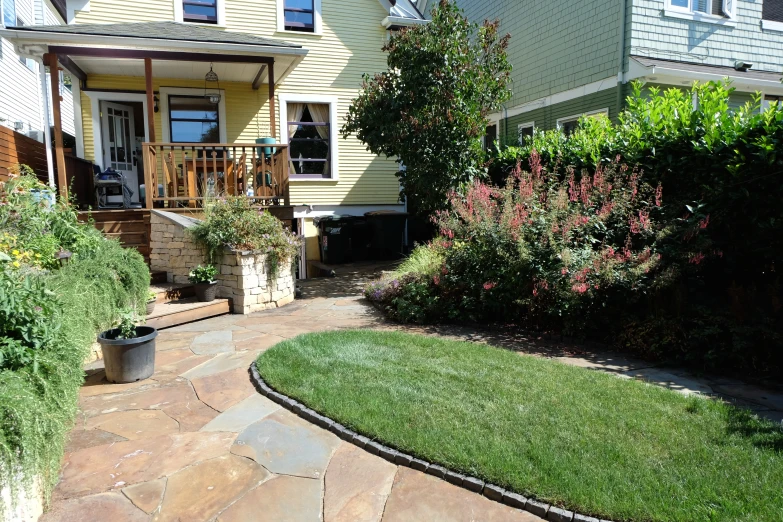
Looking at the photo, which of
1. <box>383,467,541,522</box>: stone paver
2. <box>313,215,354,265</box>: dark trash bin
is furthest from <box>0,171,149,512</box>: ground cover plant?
<box>313,215,354,265</box>: dark trash bin

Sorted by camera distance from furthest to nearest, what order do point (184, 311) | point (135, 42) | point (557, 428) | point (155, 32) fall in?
1. point (155, 32)
2. point (135, 42)
3. point (184, 311)
4. point (557, 428)

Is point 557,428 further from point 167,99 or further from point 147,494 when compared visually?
point 167,99

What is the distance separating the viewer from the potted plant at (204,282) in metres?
7.31

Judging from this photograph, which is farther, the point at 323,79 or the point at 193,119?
the point at 323,79

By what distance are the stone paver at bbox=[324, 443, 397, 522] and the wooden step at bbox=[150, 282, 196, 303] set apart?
4.86m

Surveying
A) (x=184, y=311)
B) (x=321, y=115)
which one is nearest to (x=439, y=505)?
(x=184, y=311)

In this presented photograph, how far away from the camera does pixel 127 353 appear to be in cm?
464

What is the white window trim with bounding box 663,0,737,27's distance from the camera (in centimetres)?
1119

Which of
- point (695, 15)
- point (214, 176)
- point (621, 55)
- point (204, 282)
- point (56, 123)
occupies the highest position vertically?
point (695, 15)

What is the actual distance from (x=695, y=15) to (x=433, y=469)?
12336mm

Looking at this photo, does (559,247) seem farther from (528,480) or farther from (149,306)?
(149,306)

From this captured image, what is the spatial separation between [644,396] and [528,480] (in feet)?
5.49

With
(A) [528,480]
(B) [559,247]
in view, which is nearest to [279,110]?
(B) [559,247]

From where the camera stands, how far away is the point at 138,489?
3.03 metres
